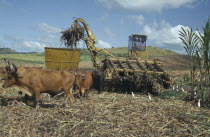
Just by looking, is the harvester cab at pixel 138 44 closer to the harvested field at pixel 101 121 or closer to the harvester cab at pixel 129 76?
the harvester cab at pixel 129 76

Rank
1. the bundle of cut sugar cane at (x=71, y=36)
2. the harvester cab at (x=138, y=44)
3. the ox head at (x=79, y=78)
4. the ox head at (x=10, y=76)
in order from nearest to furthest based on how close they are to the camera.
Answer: the ox head at (x=10, y=76), the ox head at (x=79, y=78), the bundle of cut sugar cane at (x=71, y=36), the harvester cab at (x=138, y=44)

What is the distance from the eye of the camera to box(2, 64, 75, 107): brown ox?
6957mm

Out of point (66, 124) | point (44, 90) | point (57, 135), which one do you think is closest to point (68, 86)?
point (44, 90)

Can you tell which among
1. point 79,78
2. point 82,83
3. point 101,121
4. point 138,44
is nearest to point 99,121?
point 101,121

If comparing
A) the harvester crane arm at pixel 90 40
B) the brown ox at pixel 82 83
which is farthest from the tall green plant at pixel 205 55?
the harvester crane arm at pixel 90 40

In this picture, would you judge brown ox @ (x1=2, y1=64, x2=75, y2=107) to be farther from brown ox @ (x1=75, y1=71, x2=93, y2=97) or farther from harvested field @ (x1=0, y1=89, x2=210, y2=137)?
brown ox @ (x1=75, y1=71, x2=93, y2=97)

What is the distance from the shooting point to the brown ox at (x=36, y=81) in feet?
22.8

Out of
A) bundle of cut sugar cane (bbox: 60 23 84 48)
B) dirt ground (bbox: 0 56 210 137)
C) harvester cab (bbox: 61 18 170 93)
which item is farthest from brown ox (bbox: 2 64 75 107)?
bundle of cut sugar cane (bbox: 60 23 84 48)

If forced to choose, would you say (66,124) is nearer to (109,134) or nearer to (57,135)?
(57,135)

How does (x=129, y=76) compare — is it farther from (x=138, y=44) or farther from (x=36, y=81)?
(x=138, y=44)

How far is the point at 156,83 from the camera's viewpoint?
10641 mm

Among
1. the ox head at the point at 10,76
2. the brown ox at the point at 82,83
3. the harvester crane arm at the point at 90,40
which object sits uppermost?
the harvester crane arm at the point at 90,40

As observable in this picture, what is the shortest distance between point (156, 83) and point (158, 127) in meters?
5.52

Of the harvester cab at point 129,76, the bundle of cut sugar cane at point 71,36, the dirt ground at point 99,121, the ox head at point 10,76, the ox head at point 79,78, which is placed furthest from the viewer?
the bundle of cut sugar cane at point 71,36
